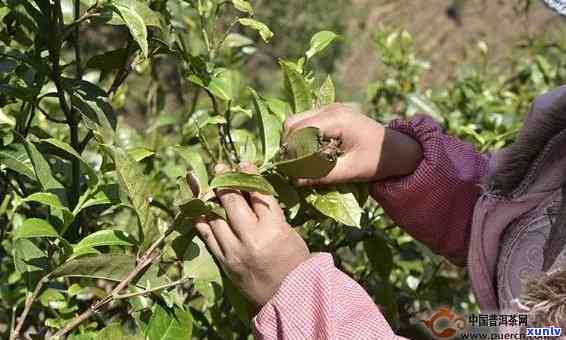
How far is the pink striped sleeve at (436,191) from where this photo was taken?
120 cm

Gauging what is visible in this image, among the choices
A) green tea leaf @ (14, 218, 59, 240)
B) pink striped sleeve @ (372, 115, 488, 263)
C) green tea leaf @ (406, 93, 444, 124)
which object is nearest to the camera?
green tea leaf @ (14, 218, 59, 240)

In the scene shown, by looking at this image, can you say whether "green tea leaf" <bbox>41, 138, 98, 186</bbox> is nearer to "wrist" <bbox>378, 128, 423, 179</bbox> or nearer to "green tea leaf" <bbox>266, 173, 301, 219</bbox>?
"green tea leaf" <bbox>266, 173, 301, 219</bbox>

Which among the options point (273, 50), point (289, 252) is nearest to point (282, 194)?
point (289, 252)

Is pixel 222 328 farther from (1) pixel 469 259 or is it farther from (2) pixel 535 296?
(2) pixel 535 296

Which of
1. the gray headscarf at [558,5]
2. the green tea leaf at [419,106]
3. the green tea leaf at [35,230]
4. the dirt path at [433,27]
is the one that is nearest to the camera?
the gray headscarf at [558,5]

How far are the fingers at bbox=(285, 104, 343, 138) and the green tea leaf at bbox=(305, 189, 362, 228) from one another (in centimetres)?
8

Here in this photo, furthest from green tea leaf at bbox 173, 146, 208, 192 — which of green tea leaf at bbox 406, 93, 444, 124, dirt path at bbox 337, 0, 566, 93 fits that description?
dirt path at bbox 337, 0, 566, 93

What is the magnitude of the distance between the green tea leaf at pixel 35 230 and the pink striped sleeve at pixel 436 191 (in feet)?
1.56

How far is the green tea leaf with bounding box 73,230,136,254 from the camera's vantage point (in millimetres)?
946

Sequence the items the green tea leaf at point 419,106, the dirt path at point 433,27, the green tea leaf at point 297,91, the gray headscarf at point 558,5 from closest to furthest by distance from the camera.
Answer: the gray headscarf at point 558,5, the green tea leaf at point 297,91, the green tea leaf at point 419,106, the dirt path at point 433,27

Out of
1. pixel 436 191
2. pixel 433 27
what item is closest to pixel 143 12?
pixel 436 191

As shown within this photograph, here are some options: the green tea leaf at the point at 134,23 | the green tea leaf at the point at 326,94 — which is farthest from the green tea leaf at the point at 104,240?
the green tea leaf at the point at 326,94

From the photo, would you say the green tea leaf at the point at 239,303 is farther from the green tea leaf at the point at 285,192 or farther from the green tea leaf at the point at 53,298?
the green tea leaf at the point at 53,298

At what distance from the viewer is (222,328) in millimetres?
1267
